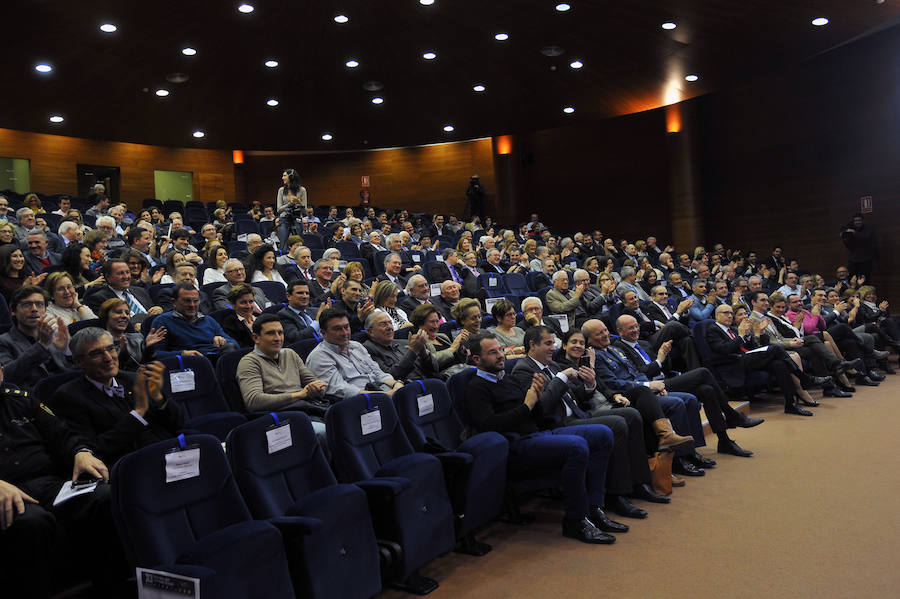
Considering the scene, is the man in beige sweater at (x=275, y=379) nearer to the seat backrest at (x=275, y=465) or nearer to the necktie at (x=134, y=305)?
the seat backrest at (x=275, y=465)

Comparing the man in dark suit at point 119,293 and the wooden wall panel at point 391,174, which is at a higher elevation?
the wooden wall panel at point 391,174

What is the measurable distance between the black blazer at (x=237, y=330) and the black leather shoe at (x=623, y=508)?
2.14m

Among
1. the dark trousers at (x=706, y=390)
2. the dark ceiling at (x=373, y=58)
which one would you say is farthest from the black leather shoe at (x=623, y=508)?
the dark ceiling at (x=373, y=58)

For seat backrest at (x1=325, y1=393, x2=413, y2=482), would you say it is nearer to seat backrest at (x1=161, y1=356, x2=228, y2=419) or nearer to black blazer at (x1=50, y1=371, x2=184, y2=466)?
black blazer at (x1=50, y1=371, x2=184, y2=466)

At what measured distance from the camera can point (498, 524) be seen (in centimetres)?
321

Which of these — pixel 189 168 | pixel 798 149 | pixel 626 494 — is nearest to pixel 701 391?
pixel 626 494

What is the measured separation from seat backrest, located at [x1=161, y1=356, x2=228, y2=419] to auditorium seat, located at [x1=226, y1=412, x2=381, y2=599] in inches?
28.5

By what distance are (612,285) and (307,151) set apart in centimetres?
1063

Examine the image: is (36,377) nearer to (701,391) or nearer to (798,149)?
(701,391)

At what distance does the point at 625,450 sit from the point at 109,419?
2.28m

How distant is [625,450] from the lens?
3316mm

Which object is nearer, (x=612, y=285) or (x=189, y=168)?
(x=612, y=285)

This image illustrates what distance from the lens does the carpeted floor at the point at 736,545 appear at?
2434 mm

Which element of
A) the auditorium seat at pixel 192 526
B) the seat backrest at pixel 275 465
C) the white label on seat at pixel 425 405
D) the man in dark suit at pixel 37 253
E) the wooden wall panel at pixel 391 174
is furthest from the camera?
the wooden wall panel at pixel 391 174
